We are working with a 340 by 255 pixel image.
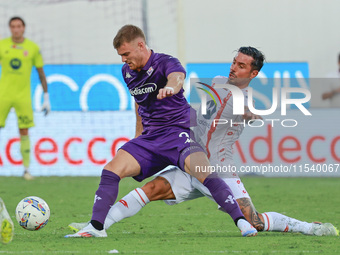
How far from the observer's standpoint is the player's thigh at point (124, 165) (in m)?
6.77

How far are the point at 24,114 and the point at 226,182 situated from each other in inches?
264

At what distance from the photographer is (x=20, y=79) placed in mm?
13250

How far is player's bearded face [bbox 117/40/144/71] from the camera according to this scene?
686cm

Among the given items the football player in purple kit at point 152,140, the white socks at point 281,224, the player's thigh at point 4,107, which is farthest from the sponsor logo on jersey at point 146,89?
the player's thigh at point 4,107

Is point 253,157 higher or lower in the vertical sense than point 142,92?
lower

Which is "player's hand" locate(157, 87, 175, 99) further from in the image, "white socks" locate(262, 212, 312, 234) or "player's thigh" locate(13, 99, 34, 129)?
"player's thigh" locate(13, 99, 34, 129)

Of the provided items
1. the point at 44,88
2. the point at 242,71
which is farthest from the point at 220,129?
the point at 44,88

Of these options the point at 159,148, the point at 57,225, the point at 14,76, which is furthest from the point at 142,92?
the point at 14,76

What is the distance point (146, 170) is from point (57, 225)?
1455mm

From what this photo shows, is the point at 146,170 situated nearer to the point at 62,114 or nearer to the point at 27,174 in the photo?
the point at 27,174

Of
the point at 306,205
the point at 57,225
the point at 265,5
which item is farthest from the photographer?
the point at 265,5

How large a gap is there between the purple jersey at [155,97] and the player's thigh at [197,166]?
1.37ft

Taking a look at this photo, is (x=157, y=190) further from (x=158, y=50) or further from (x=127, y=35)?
(x=158, y=50)

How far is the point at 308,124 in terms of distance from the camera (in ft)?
47.5
